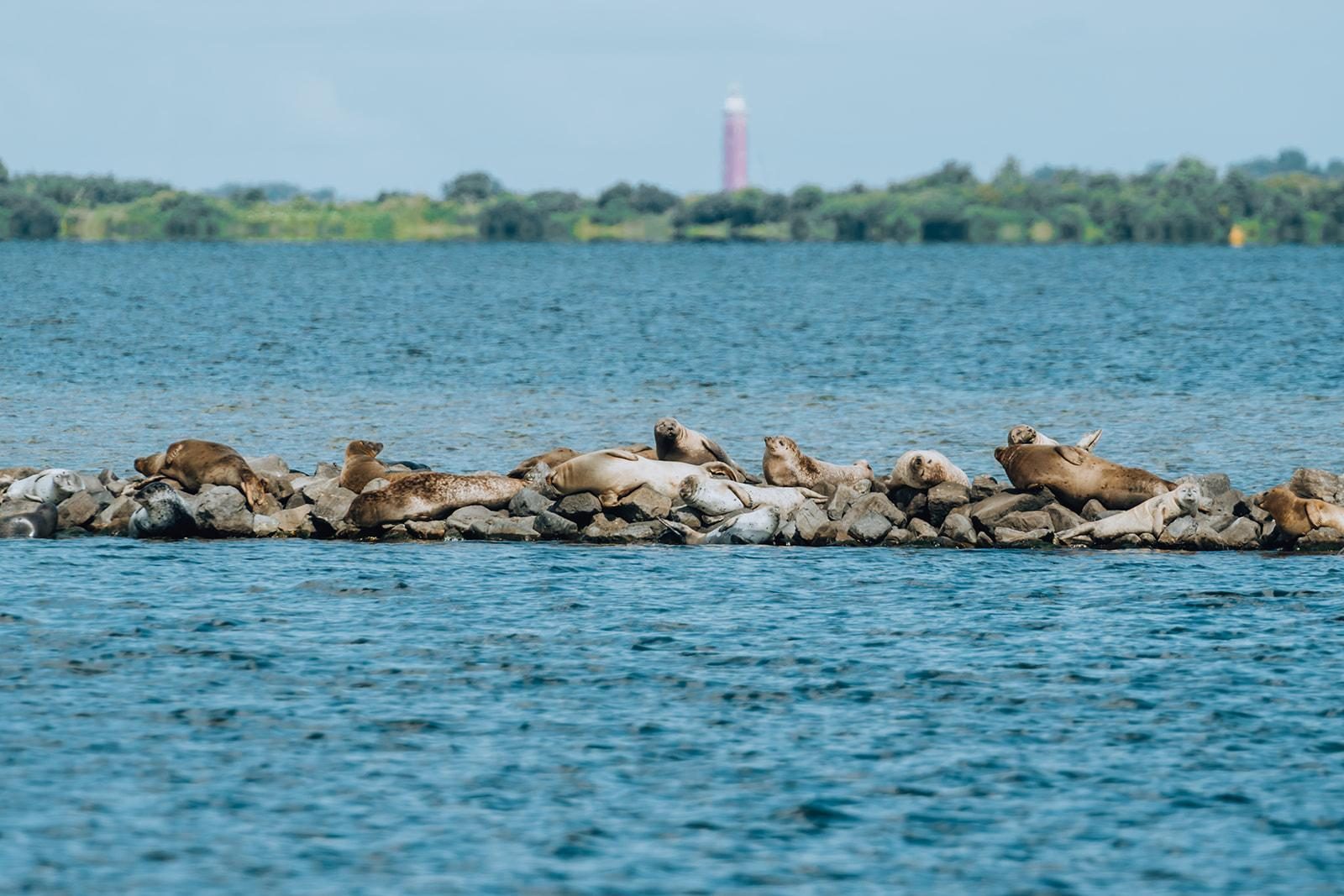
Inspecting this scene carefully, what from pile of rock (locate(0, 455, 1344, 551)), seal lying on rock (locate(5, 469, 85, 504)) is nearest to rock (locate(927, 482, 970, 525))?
pile of rock (locate(0, 455, 1344, 551))

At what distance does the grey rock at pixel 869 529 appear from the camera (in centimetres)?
2975

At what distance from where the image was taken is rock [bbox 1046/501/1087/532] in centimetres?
2977

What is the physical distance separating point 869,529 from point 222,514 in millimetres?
9470

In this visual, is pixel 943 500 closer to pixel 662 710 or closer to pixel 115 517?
pixel 662 710

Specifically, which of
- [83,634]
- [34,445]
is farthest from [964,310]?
[83,634]

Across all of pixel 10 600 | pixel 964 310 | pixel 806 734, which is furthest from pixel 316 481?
pixel 964 310

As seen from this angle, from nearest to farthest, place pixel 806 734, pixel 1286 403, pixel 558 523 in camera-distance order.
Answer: pixel 806 734 → pixel 558 523 → pixel 1286 403

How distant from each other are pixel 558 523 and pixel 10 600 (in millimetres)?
8139

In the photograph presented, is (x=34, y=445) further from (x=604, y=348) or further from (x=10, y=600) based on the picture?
(x=604, y=348)

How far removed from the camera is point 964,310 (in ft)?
357

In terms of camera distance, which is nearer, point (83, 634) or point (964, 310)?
point (83, 634)

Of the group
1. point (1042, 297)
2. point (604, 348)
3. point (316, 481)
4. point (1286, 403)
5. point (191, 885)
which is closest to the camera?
point (191, 885)

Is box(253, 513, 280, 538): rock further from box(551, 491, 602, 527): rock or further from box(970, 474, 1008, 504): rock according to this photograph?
box(970, 474, 1008, 504): rock

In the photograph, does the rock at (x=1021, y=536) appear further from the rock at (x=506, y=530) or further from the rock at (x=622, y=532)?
the rock at (x=506, y=530)
